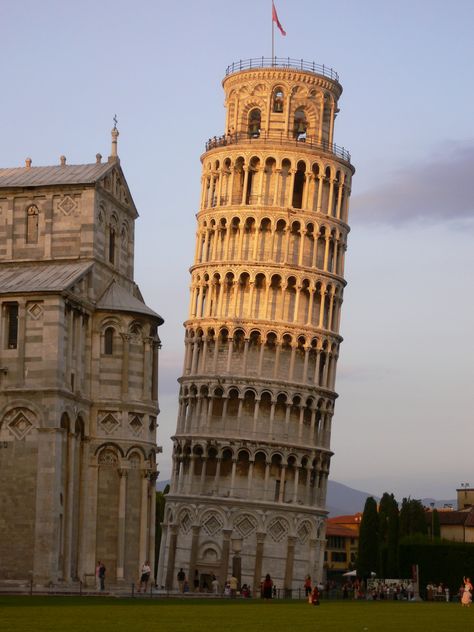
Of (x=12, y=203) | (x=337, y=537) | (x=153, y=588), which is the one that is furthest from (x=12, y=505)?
(x=337, y=537)

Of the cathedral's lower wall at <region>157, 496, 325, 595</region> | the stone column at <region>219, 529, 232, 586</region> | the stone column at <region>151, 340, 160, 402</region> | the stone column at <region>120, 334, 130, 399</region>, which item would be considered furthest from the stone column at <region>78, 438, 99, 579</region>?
the stone column at <region>219, 529, 232, 586</region>

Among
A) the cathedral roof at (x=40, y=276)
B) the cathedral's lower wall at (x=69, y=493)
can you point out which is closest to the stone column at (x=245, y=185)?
the cathedral roof at (x=40, y=276)

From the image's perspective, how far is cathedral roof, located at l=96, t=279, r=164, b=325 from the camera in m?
67.2

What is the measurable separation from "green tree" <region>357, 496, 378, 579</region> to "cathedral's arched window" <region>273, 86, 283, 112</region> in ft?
127

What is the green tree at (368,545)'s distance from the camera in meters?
127

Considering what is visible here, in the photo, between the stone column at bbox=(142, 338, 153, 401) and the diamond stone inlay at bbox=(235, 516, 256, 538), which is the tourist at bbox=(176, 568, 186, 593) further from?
the stone column at bbox=(142, 338, 153, 401)

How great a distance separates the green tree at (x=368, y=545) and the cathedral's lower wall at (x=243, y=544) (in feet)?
77.8

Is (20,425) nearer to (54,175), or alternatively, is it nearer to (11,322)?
(11,322)

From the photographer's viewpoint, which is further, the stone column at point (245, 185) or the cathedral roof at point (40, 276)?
the stone column at point (245, 185)

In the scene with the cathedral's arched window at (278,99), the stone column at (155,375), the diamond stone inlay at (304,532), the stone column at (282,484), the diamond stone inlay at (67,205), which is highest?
the cathedral's arched window at (278,99)

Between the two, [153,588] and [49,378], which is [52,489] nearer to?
[49,378]

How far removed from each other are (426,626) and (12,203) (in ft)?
111

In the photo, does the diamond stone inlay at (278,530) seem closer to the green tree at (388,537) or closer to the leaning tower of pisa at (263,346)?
the leaning tower of pisa at (263,346)

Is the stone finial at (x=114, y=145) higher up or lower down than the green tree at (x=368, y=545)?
higher up
